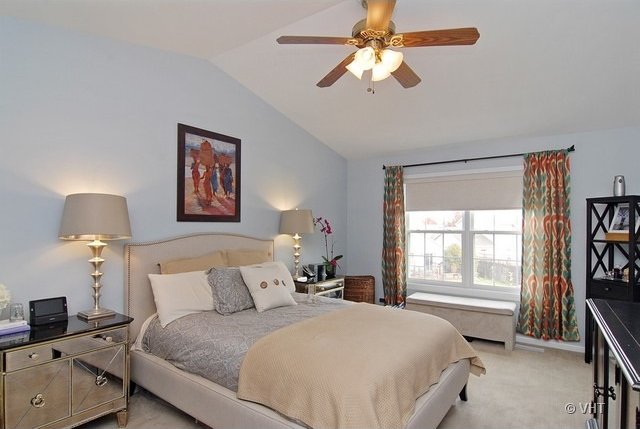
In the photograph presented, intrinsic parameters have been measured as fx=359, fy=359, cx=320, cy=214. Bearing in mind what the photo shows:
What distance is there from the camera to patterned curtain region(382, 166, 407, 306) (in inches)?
198

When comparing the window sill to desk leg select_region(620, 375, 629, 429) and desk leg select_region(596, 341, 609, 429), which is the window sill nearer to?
desk leg select_region(596, 341, 609, 429)

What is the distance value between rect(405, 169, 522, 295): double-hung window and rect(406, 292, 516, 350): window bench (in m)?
0.39

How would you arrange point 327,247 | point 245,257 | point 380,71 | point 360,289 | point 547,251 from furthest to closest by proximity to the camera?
point 327,247, point 360,289, point 547,251, point 245,257, point 380,71

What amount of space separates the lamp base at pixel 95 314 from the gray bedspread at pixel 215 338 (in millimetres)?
318

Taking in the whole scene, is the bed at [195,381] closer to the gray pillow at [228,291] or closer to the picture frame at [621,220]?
the gray pillow at [228,291]

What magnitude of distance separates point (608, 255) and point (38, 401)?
4.96m

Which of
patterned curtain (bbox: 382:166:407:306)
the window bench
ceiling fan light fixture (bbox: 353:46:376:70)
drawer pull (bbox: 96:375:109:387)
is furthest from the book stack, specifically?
patterned curtain (bbox: 382:166:407:306)

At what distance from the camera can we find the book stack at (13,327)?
6.78 ft

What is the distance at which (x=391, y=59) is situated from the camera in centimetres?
212

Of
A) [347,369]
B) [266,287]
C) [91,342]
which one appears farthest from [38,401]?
[347,369]

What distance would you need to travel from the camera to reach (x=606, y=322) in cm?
165

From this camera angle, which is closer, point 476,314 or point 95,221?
point 95,221

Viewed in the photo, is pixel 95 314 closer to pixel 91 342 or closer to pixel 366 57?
pixel 91 342

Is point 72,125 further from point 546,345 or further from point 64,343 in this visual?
point 546,345
